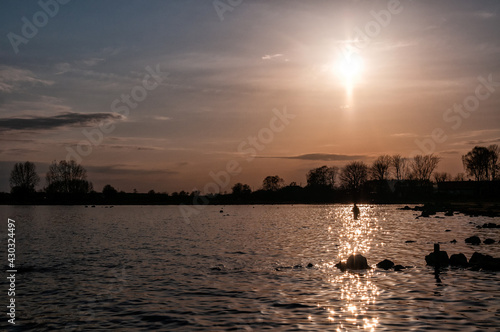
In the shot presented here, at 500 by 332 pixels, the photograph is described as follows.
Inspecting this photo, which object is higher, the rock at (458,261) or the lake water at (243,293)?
the rock at (458,261)

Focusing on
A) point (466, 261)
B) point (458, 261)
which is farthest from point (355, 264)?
point (466, 261)

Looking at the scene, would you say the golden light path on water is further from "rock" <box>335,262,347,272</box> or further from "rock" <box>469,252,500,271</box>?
"rock" <box>469,252,500,271</box>

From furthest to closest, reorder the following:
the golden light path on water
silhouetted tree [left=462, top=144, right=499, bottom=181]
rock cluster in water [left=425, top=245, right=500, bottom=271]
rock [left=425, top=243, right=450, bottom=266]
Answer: silhouetted tree [left=462, top=144, right=499, bottom=181] → rock [left=425, top=243, right=450, bottom=266] → rock cluster in water [left=425, top=245, right=500, bottom=271] → the golden light path on water

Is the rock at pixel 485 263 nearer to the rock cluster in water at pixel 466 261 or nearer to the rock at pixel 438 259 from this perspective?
the rock cluster in water at pixel 466 261

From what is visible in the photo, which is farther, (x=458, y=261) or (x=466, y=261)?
(x=466, y=261)

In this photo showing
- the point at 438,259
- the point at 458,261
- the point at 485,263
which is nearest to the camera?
the point at 485,263

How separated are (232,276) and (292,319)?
10483 mm

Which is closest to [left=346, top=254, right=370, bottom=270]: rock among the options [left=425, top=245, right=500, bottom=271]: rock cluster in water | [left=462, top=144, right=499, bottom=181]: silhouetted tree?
[left=425, top=245, right=500, bottom=271]: rock cluster in water

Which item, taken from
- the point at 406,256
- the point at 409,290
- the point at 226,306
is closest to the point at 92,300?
the point at 226,306

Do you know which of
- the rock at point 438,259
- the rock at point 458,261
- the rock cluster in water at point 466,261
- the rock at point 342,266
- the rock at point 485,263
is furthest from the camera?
the rock at point 438,259

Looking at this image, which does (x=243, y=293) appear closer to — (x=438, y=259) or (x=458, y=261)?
(x=438, y=259)

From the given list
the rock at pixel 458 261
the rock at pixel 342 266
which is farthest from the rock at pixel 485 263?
the rock at pixel 342 266

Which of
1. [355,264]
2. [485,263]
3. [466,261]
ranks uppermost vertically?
[485,263]

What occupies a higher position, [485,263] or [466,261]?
[485,263]
